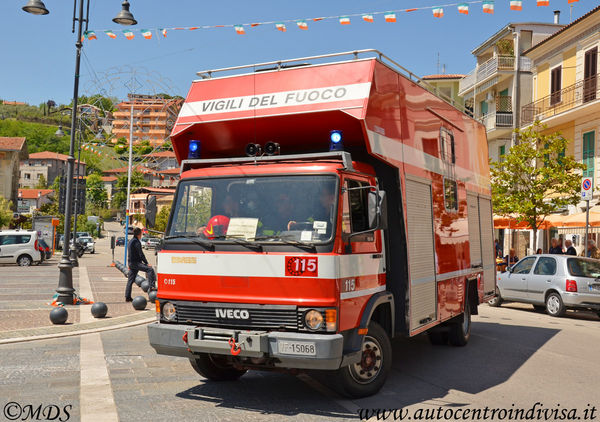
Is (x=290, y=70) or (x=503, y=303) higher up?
(x=290, y=70)

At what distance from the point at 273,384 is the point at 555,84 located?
27700 millimetres

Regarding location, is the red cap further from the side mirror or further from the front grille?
the side mirror

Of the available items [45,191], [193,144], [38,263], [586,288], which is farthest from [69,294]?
[45,191]

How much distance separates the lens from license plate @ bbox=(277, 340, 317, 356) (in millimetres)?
5742

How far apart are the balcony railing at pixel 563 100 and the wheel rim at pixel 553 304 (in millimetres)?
13803

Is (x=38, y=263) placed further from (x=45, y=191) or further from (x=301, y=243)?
(x=45, y=191)

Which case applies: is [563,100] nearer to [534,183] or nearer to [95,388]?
[534,183]

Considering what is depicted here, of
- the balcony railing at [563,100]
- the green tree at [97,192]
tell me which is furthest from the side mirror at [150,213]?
the green tree at [97,192]

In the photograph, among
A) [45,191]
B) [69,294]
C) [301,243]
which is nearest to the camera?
[301,243]

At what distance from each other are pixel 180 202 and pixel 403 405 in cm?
313

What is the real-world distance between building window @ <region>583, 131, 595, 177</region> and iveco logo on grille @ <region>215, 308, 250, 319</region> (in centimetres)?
2416

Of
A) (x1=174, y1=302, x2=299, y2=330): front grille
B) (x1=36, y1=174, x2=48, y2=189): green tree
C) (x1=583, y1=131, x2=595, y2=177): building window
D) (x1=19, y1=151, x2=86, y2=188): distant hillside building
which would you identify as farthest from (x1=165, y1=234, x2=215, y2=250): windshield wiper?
(x1=19, y1=151, x2=86, y2=188): distant hillside building

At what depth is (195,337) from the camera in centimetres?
621

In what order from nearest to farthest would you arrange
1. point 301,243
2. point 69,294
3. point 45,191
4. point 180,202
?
point 301,243 < point 180,202 < point 69,294 < point 45,191
